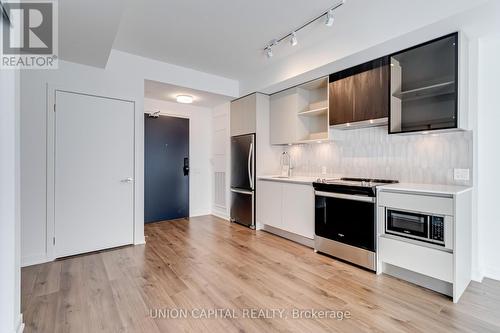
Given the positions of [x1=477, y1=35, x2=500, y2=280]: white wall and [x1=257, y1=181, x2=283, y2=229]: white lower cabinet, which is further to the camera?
[x1=257, y1=181, x2=283, y2=229]: white lower cabinet

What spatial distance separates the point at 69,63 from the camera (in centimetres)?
304

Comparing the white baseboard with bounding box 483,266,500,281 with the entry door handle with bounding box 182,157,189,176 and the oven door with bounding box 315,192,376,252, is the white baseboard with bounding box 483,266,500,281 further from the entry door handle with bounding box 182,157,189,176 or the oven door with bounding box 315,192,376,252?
the entry door handle with bounding box 182,157,189,176

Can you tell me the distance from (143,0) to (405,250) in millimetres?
3452

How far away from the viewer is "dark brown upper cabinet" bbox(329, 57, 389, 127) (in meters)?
2.79

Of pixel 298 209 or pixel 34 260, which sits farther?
pixel 298 209

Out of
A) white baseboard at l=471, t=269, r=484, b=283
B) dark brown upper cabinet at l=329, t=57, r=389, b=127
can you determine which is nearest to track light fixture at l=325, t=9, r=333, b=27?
dark brown upper cabinet at l=329, t=57, r=389, b=127

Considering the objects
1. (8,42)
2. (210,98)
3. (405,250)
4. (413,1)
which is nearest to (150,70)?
(210,98)

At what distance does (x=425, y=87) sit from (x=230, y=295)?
2755 millimetres

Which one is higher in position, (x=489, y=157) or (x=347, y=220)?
(x=489, y=157)

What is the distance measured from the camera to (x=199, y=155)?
5359 mm

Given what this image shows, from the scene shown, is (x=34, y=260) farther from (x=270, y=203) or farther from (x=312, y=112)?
(x=312, y=112)

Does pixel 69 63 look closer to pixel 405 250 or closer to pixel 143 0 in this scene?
pixel 143 0
